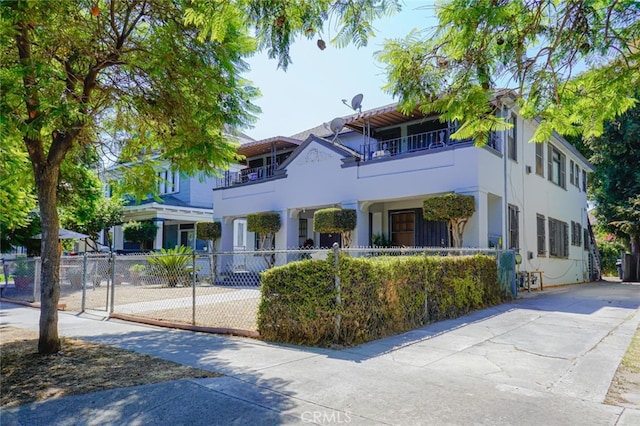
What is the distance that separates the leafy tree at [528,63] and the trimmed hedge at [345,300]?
2.49 meters

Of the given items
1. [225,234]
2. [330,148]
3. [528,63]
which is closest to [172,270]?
[225,234]

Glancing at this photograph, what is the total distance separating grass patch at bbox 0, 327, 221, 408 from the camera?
460 cm

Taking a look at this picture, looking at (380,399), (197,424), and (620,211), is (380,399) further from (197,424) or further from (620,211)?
(620,211)

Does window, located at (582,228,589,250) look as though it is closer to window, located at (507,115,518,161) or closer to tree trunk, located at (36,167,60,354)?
window, located at (507,115,518,161)

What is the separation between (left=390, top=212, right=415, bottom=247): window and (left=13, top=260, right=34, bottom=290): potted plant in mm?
12279

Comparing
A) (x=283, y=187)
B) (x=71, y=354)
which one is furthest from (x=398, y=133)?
(x=71, y=354)

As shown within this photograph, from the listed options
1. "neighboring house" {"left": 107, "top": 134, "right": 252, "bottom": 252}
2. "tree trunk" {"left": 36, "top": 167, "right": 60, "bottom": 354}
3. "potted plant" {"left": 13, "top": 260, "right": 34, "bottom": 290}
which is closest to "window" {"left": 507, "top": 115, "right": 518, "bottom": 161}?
"neighboring house" {"left": 107, "top": 134, "right": 252, "bottom": 252}

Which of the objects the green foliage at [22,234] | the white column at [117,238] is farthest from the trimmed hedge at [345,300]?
the white column at [117,238]

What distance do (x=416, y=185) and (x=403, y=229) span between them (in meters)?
3.32

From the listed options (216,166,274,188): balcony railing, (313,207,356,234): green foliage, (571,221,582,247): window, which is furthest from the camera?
(571,221,582,247): window

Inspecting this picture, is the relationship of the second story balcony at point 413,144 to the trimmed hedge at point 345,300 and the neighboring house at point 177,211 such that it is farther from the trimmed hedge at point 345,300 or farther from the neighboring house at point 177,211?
the neighboring house at point 177,211

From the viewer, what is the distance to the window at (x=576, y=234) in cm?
2163

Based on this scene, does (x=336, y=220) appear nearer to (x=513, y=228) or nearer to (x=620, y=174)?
(x=513, y=228)

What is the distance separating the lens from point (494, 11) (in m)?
4.65
